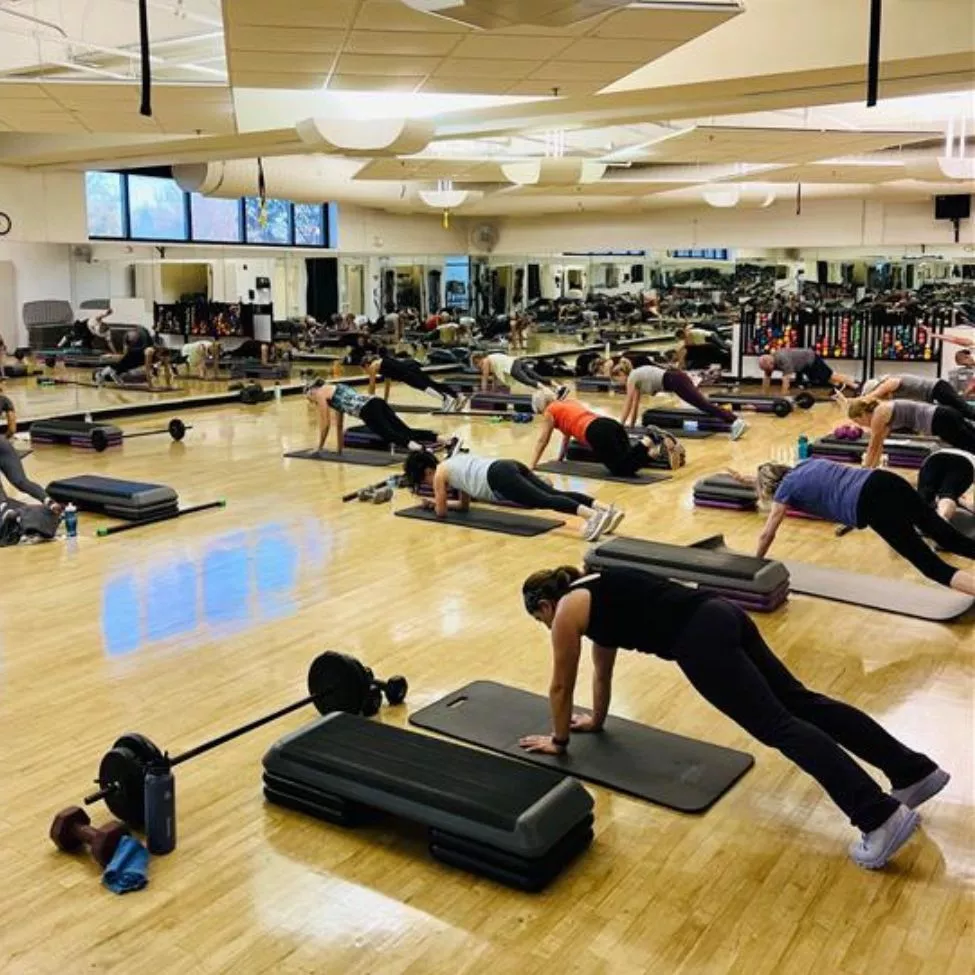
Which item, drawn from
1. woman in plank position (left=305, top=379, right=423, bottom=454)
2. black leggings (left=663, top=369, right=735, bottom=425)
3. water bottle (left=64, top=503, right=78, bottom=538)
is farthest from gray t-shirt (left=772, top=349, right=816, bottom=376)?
water bottle (left=64, top=503, right=78, bottom=538)

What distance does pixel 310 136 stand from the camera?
8.00 meters

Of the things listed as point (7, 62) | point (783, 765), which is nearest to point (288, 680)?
point (783, 765)

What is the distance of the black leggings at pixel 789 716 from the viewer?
2.99m

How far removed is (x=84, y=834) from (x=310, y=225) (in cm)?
1727

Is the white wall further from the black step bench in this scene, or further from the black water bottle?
the black water bottle

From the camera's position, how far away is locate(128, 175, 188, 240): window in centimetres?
1705

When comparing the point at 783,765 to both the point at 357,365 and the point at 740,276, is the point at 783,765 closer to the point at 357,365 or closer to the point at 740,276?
the point at 357,365

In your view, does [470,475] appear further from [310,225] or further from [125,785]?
[310,225]

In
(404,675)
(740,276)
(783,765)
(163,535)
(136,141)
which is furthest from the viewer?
(740,276)

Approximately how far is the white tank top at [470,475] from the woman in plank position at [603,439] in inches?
48.2

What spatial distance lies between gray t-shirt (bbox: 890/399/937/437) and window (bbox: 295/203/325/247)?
45.3ft

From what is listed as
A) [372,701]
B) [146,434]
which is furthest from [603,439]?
[146,434]

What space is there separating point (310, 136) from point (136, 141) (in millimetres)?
4349

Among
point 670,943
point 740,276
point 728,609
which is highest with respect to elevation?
point 740,276
